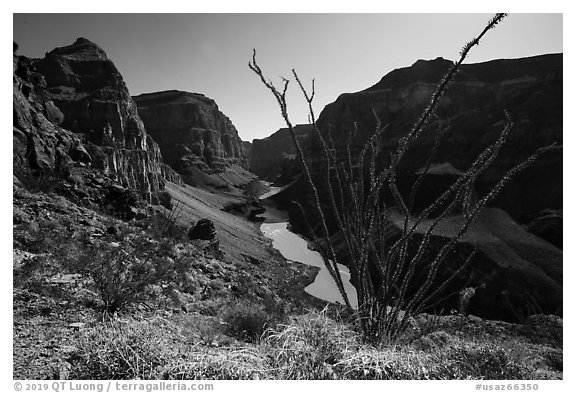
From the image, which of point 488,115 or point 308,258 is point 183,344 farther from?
point 488,115

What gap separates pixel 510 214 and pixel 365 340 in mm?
56085

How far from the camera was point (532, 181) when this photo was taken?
50.2 meters

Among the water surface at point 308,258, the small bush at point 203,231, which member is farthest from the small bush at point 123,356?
the water surface at point 308,258

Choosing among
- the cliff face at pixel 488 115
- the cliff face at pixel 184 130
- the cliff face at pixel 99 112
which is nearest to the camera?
the cliff face at pixel 99 112

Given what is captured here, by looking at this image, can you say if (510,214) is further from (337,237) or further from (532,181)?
(337,237)

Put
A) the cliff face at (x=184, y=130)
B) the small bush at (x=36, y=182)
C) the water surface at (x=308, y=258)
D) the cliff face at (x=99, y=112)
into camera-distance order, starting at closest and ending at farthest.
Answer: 1. the small bush at (x=36, y=182)
2. the water surface at (x=308, y=258)
3. the cliff face at (x=99, y=112)
4. the cliff face at (x=184, y=130)

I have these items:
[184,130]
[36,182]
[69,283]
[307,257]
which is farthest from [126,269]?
[184,130]

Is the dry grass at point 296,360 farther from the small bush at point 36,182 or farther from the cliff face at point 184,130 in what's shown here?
the cliff face at point 184,130

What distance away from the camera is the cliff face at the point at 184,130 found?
102562 millimetres

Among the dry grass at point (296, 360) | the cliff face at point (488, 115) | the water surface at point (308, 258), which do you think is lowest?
the water surface at point (308, 258)

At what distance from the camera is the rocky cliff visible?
101625 millimetres

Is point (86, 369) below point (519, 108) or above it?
below

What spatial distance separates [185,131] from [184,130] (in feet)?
1.58
